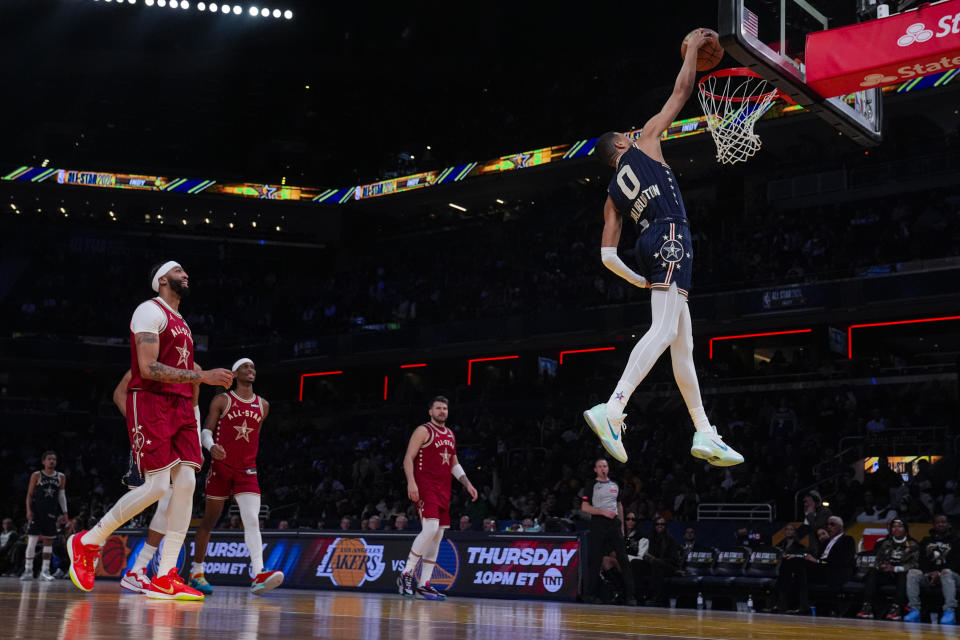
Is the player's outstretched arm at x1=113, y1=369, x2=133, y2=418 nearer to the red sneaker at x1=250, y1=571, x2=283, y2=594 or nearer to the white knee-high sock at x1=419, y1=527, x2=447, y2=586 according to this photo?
the red sneaker at x1=250, y1=571, x2=283, y2=594

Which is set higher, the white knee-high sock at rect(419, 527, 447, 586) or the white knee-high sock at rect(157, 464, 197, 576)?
the white knee-high sock at rect(157, 464, 197, 576)

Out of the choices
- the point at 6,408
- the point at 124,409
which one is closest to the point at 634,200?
the point at 124,409

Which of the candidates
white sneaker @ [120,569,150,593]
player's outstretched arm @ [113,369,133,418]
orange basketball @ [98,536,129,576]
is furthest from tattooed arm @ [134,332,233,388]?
orange basketball @ [98,536,129,576]

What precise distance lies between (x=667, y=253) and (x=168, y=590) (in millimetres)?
4839

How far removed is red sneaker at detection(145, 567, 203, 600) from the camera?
818 centimetres

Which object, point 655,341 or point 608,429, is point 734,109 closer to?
point 655,341

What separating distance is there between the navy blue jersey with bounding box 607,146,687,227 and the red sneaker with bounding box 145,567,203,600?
4.68 m

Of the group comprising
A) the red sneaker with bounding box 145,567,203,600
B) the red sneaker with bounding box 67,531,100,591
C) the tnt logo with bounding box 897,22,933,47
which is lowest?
the red sneaker with bounding box 145,567,203,600

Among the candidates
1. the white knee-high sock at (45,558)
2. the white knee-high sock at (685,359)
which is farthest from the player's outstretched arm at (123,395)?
the white knee-high sock at (45,558)

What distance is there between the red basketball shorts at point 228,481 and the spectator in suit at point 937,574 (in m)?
8.76

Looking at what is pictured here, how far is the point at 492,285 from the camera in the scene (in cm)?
3562

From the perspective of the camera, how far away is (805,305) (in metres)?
27.5

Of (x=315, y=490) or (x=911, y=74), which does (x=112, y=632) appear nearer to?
(x=911, y=74)

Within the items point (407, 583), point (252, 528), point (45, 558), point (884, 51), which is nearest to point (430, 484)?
point (407, 583)
